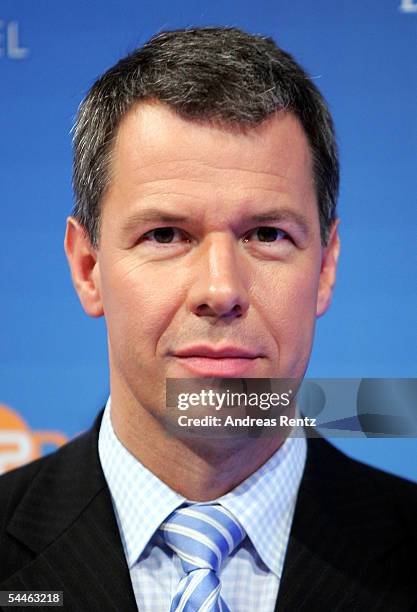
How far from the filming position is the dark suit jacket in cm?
131

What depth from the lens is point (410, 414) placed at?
1.40 metres

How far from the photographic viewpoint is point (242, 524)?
4.37 feet

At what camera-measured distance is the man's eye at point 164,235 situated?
1315 millimetres

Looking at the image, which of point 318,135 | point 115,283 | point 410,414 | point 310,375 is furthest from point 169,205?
point 410,414

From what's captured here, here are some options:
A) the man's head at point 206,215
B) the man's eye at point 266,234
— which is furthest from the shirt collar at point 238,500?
the man's eye at point 266,234

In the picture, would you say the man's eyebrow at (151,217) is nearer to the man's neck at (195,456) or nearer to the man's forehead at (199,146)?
the man's forehead at (199,146)

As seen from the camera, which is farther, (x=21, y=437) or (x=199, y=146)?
(x=21, y=437)

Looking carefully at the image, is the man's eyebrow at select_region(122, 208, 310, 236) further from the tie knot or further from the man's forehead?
the tie knot

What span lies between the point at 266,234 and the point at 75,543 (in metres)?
0.55

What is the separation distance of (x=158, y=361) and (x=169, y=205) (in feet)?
0.75

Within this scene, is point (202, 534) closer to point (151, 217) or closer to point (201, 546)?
point (201, 546)

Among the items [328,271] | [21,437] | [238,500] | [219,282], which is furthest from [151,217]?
[21,437]

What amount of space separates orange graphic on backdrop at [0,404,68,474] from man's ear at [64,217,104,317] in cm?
30

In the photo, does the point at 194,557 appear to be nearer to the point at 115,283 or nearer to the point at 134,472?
the point at 134,472
